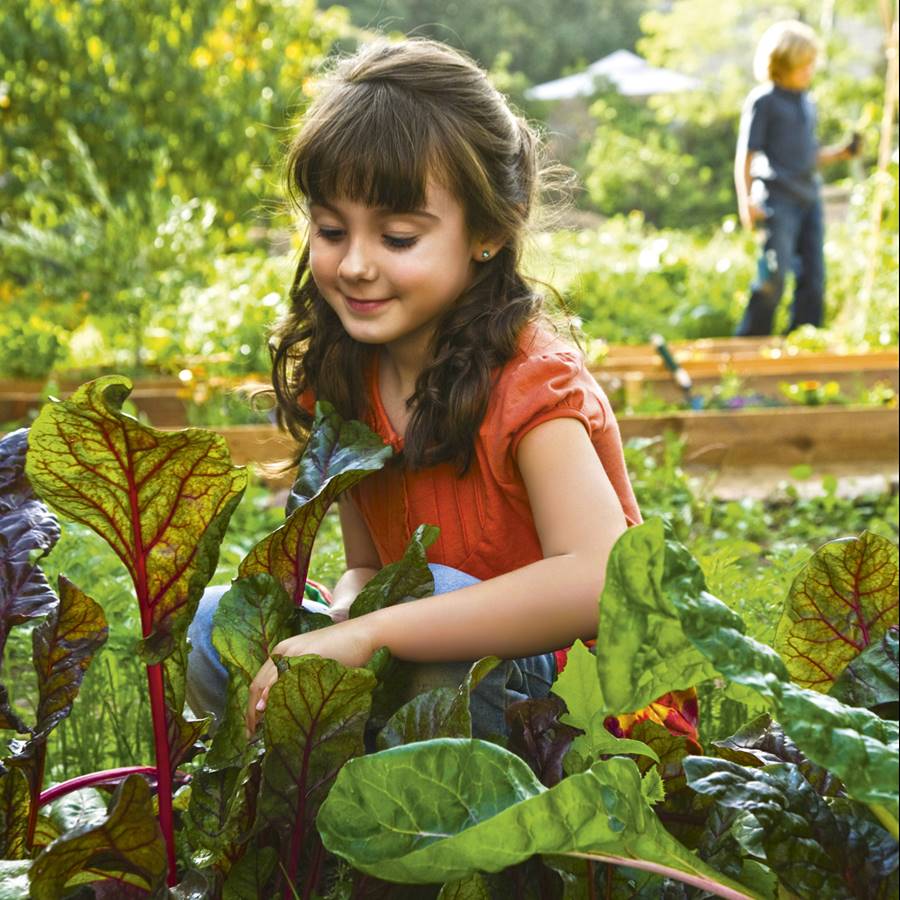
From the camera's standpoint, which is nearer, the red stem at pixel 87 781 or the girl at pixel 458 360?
the red stem at pixel 87 781

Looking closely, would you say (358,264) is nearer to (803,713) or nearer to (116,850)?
(116,850)

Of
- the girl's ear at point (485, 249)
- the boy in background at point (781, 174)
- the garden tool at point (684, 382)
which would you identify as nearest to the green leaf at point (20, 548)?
the girl's ear at point (485, 249)

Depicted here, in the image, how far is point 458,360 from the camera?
1836mm

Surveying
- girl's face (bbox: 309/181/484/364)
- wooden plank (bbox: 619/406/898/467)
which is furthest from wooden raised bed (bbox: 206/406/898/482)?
girl's face (bbox: 309/181/484/364)

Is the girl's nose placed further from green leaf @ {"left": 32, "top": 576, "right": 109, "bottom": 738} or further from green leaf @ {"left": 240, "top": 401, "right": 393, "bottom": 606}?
green leaf @ {"left": 32, "top": 576, "right": 109, "bottom": 738}

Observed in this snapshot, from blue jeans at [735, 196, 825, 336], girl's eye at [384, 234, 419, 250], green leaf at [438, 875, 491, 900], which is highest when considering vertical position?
girl's eye at [384, 234, 419, 250]

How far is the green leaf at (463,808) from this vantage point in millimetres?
841

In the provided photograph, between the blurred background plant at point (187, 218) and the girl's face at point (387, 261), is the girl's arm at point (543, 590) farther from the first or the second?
the blurred background plant at point (187, 218)

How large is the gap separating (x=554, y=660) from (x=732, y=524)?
6.93ft

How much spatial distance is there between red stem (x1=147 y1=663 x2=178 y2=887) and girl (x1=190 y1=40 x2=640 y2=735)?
462mm

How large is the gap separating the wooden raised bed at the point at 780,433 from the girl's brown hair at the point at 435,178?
2402 millimetres

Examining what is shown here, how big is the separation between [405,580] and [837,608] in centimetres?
44

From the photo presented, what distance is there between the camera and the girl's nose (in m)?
1.78

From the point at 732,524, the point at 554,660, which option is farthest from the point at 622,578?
the point at 732,524
